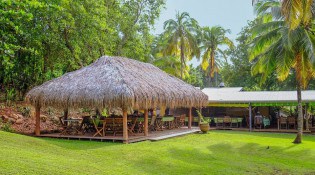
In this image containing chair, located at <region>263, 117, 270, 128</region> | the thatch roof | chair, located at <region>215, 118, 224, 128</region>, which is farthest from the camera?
chair, located at <region>215, 118, 224, 128</region>

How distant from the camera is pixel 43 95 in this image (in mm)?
14617

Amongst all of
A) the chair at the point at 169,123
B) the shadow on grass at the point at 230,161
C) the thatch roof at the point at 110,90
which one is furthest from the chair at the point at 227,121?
the shadow on grass at the point at 230,161

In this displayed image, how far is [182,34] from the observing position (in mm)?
28906

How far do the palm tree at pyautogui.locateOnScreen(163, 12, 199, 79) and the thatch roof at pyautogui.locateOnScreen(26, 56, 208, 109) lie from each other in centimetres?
1237

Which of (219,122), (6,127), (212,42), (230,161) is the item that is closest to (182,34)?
(212,42)

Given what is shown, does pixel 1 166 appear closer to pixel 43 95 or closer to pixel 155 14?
pixel 43 95

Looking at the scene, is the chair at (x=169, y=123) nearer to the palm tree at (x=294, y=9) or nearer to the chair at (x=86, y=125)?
the chair at (x=86, y=125)

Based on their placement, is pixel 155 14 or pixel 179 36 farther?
pixel 179 36

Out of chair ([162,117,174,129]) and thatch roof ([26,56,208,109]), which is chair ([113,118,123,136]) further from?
chair ([162,117,174,129])

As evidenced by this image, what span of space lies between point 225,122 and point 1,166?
61.2 feet

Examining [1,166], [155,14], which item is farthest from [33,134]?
[155,14]

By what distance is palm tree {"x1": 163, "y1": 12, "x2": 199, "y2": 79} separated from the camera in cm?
2892

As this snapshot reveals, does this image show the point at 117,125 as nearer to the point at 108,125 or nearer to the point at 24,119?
the point at 108,125

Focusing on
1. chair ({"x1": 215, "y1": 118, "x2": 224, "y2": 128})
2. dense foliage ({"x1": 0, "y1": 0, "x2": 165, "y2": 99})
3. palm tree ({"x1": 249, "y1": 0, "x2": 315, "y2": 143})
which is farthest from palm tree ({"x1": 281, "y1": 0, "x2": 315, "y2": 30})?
chair ({"x1": 215, "y1": 118, "x2": 224, "y2": 128})
